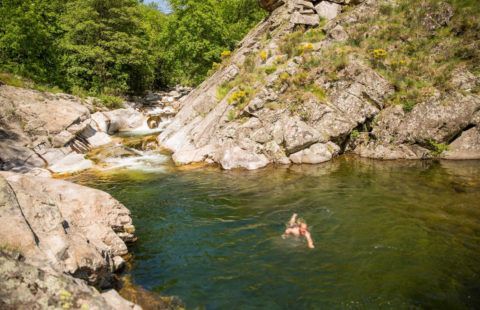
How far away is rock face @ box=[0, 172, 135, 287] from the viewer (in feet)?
21.2

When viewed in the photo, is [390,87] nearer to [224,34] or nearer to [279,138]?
[279,138]

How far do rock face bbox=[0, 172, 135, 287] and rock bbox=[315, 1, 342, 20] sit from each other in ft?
91.1

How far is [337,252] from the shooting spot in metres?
9.91

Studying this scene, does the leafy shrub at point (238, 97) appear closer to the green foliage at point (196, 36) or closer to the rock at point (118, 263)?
the rock at point (118, 263)

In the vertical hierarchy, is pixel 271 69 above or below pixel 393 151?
above

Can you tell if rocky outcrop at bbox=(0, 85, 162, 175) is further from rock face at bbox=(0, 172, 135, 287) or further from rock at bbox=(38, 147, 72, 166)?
rock face at bbox=(0, 172, 135, 287)

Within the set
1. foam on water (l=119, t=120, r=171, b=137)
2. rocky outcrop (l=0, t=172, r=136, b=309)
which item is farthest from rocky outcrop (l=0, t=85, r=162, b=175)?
rocky outcrop (l=0, t=172, r=136, b=309)

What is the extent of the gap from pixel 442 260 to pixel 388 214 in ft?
10.4

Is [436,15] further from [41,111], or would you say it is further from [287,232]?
[41,111]

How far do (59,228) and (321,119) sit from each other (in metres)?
16.5

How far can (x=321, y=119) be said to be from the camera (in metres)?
20.9

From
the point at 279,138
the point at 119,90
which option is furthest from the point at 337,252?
the point at 119,90

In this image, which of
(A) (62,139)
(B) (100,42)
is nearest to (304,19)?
(B) (100,42)

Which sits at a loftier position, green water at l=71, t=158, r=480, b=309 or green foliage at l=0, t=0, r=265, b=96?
green foliage at l=0, t=0, r=265, b=96
